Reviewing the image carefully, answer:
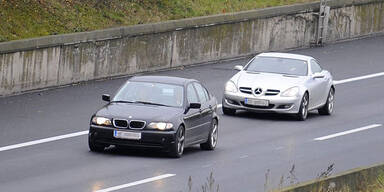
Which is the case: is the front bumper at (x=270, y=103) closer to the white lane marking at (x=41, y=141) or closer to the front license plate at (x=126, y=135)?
the white lane marking at (x=41, y=141)

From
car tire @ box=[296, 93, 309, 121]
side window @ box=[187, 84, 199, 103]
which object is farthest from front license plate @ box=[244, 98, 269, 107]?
side window @ box=[187, 84, 199, 103]

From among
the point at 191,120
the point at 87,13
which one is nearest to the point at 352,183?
the point at 191,120

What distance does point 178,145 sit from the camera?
22.1 meters

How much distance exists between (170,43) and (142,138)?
617 inches

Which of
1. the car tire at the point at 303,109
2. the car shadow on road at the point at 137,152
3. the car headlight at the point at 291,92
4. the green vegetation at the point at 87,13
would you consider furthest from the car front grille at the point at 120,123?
the green vegetation at the point at 87,13

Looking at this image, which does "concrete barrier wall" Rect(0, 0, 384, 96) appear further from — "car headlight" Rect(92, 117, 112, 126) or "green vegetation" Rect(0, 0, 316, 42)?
"car headlight" Rect(92, 117, 112, 126)

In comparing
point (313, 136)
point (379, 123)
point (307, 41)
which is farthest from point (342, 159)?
point (307, 41)

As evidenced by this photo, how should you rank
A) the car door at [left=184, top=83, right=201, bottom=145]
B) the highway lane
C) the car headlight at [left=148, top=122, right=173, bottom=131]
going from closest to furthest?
1. the highway lane
2. the car headlight at [left=148, top=122, right=173, bottom=131]
3. the car door at [left=184, top=83, right=201, bottom=145]

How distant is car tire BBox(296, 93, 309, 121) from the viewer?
29500mm

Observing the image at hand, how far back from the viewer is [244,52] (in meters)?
40.6

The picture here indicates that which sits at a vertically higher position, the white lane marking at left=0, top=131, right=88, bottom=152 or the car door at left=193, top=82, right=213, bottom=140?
the car door at left=193, top=82, right=213, bottom=140

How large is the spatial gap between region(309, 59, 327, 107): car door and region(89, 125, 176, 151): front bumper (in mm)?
9024

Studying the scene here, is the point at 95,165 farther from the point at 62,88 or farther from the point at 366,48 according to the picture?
the point at 366,48

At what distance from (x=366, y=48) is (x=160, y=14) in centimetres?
882
